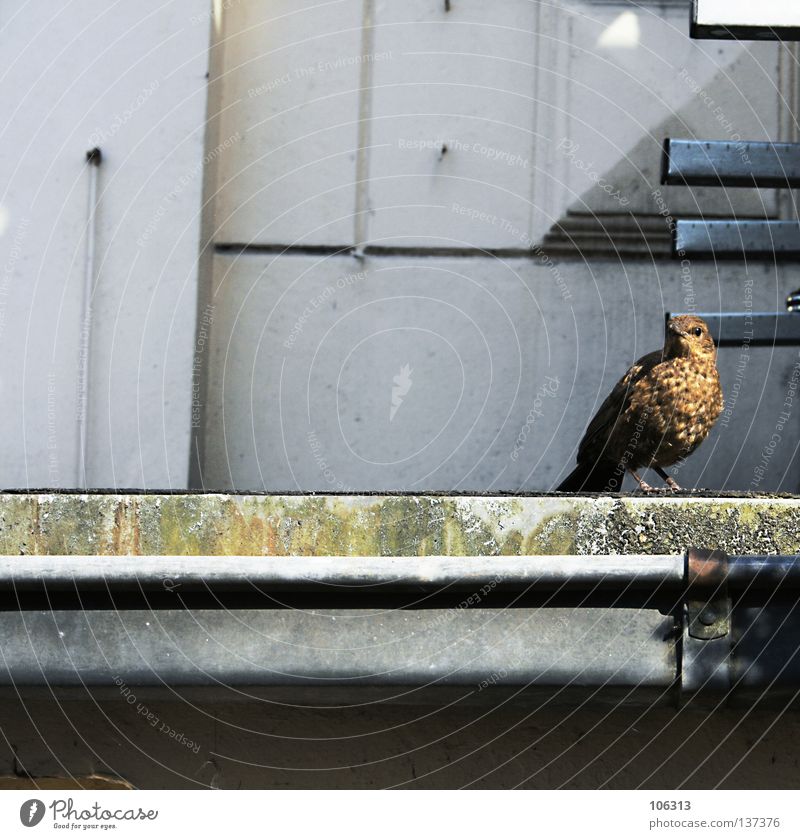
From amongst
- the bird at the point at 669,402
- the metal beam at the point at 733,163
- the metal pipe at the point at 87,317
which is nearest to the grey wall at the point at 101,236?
the metal pipe at the point at 87,317

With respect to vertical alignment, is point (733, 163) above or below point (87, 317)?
above

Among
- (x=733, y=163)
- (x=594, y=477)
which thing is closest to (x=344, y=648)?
(x=594, y=477)

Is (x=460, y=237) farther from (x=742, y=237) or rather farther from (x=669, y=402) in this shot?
(x=669, y=402)

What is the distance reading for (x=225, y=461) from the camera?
6121mm

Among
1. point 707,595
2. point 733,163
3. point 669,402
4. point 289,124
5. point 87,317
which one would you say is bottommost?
point 707,595

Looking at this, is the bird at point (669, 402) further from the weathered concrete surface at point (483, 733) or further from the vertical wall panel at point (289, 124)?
the vertical wall panel at point (289, 124)

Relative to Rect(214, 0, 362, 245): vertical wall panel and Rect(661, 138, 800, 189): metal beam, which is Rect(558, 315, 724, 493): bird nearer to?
Rect(661, 138, 800, 189): metal beam

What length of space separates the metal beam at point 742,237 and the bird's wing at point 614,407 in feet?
2.40

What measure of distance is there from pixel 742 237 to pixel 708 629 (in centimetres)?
335

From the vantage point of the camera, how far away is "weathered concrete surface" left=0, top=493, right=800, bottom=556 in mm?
2939

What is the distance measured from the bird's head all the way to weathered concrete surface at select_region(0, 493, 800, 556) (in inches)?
57.2

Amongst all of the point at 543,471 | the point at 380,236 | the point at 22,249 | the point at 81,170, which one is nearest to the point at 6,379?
the point at 22,249

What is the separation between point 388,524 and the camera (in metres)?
3.06

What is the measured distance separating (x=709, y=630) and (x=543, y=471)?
361 cm
